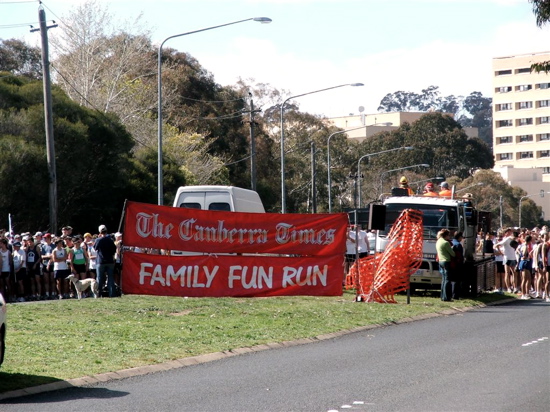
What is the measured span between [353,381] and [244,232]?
12.4 metres

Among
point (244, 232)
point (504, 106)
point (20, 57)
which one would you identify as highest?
point (504, 106)

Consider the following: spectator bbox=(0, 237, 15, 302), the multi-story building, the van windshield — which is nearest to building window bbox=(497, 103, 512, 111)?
the multi-story building

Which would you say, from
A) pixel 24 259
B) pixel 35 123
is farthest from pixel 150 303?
pixel 35 123

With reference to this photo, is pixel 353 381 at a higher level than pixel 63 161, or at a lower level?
lower

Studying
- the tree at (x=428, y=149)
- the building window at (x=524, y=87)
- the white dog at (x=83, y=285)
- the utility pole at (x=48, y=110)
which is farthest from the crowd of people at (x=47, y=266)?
the building window at (x=524, y=87)

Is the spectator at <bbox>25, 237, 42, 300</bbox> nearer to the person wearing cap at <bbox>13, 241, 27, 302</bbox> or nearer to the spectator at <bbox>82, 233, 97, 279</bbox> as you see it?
the person wearing cap at <bbox>13, 241, 27, 302</bbox>

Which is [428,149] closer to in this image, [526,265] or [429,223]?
[526,265]

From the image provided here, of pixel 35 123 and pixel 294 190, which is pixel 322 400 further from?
pixel 294 190

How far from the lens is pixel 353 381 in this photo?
457 inches

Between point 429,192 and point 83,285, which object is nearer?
point 83,285

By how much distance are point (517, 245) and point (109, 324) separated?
1530cm

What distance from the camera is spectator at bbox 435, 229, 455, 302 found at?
24.9m

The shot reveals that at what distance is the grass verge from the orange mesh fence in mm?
586

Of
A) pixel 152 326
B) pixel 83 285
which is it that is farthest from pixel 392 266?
pixel 152 326
